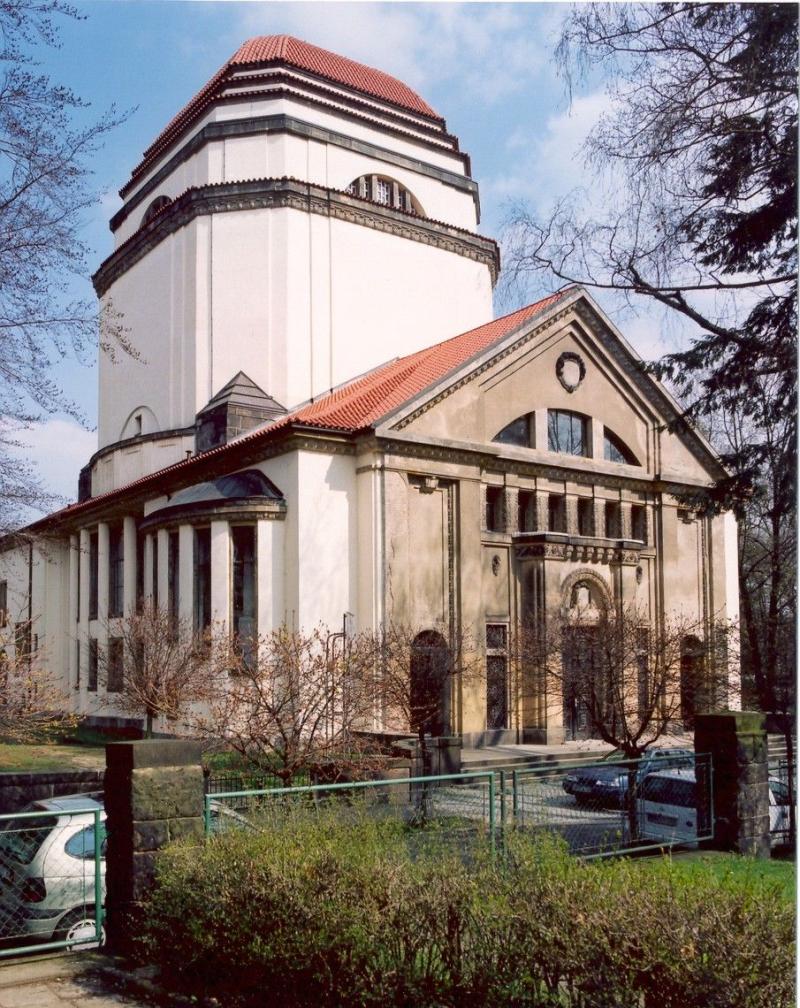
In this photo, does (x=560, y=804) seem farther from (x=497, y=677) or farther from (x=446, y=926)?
(x=497, y=677)

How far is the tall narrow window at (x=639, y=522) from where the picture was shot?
3312 centimetres

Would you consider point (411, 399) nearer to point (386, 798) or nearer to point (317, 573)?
point (317, 573)

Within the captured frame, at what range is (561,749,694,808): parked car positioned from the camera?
1255 cm

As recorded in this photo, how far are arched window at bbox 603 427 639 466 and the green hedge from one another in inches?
1014

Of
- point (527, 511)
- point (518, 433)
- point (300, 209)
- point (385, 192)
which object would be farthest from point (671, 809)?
point (385, 192)

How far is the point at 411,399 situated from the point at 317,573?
5258 mm

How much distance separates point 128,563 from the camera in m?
33.4

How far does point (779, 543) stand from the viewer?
55.5 ft

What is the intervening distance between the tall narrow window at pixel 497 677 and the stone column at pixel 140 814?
19448mm

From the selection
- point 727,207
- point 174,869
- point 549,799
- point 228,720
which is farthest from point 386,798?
point 727,207

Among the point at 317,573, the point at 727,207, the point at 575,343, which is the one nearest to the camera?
the point at 727,207

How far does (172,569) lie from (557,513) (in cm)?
1172

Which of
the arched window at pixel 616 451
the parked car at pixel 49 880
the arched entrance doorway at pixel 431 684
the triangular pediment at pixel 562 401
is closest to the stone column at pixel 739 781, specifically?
the parked car at pixel 49 880

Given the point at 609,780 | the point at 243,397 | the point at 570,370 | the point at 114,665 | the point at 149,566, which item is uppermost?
the point at 570,370
